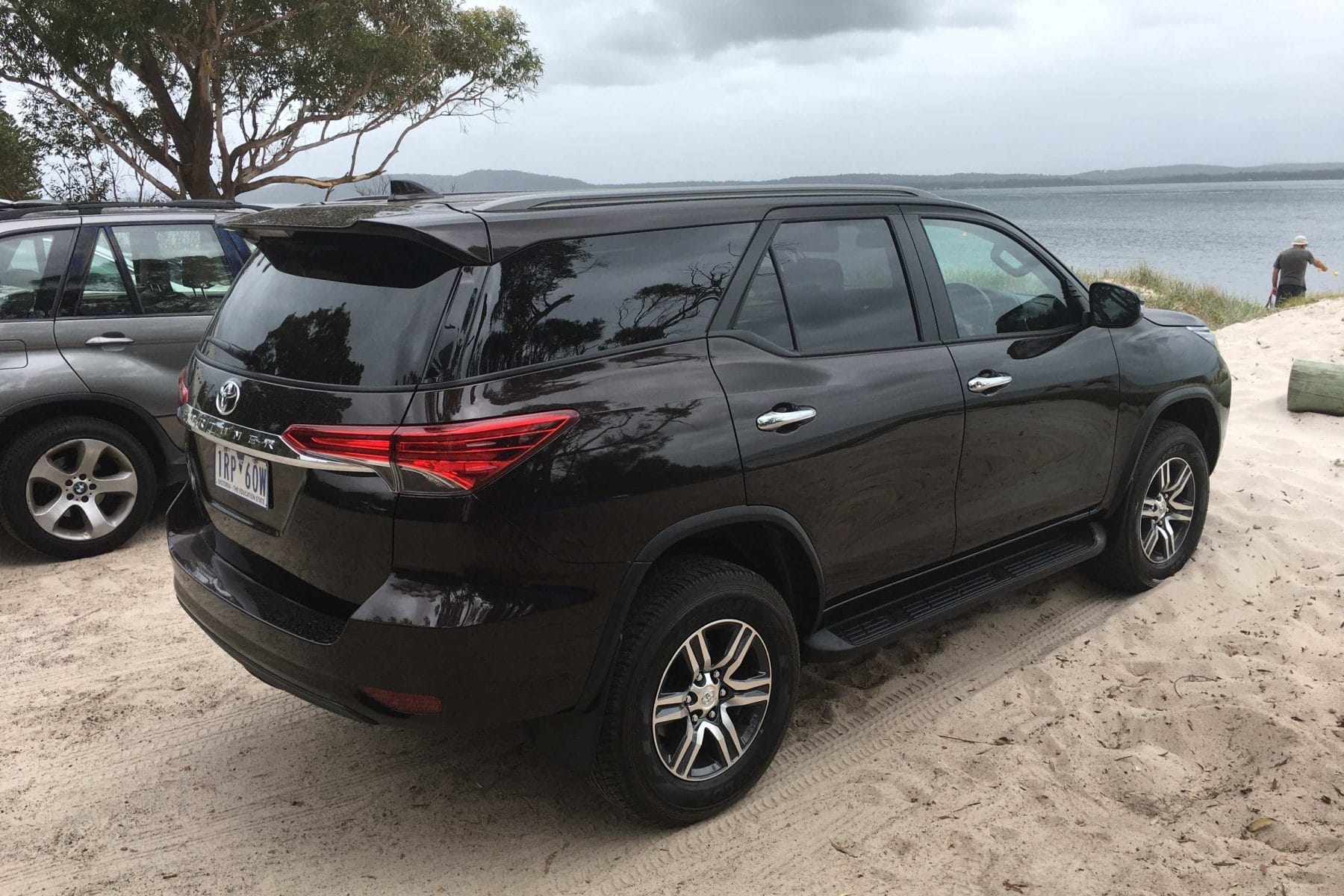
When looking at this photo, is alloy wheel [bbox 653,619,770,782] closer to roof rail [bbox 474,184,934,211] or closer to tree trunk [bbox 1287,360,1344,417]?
roof rail [bbox 474,184,934,211]

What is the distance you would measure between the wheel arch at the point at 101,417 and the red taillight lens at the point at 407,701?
3617 millimetres

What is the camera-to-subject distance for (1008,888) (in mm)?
2859

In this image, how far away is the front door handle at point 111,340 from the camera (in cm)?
542

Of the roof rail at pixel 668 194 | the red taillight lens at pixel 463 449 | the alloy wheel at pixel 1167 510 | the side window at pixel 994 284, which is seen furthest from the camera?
the alloy wheel at pixel 1167 510

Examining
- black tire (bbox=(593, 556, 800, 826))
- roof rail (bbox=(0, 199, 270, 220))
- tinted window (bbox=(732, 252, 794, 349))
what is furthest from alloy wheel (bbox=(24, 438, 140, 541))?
tinted window (bbox=(732, 252, 794, 349))

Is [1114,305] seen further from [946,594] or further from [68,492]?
[68,492]

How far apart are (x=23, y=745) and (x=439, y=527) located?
2304 mm

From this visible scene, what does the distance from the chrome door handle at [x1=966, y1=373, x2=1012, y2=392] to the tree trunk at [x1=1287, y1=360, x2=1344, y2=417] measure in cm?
504

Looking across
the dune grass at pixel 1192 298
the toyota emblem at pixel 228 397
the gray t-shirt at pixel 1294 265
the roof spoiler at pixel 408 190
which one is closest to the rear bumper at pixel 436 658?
the toyota emblem at pixel 228 397

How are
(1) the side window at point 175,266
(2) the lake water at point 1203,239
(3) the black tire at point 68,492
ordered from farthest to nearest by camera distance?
(2) the lake water at point 1203,239 < (1) the side window at point 175,266 < (3) the black tire at point 68,492

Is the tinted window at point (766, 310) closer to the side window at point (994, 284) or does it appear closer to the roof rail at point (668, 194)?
the roof rail at point (668, 194)

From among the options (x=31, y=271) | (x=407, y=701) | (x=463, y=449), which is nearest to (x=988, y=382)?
(x=463, y=449)

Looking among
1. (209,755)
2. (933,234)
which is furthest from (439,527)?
(933,234)

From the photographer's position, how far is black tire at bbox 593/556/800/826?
282 cm
